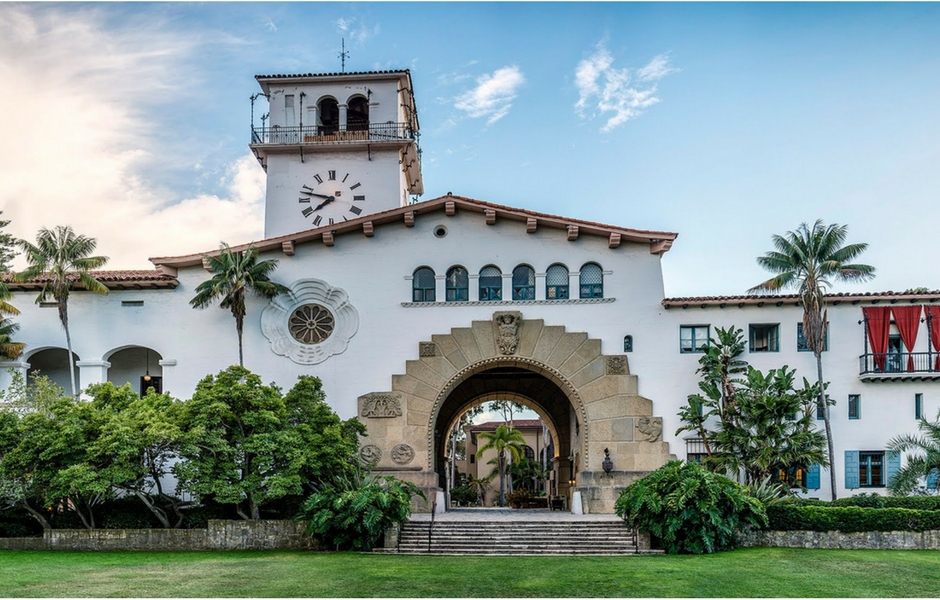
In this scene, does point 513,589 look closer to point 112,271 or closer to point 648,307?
point 648,307

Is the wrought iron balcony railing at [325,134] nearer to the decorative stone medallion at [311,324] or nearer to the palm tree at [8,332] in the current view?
the decorative stone medallion at [311,324]

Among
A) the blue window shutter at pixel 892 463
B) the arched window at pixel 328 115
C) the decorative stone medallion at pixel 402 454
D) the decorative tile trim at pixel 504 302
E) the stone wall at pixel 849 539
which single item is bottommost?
the stone wall at pixel 849 539

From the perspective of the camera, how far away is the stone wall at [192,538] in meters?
26.4

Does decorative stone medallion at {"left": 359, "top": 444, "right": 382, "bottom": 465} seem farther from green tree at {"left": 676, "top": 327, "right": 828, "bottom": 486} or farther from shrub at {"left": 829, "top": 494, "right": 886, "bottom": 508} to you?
shrub at {"left": 829, "top": 494, "right": 886, "bottom": 508}

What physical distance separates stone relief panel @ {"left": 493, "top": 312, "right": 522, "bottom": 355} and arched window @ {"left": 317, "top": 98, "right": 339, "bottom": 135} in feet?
55.8

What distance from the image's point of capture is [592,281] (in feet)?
106

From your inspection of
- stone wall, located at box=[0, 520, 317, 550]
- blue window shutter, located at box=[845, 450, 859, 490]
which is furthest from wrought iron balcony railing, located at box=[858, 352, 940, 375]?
stone wall, located at box=[0, 520, 317, 550]

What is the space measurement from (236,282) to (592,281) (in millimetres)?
12319

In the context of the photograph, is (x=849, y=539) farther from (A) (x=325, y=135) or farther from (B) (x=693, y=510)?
(A) (x=325, y=135)

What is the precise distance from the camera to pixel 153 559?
2398 cm

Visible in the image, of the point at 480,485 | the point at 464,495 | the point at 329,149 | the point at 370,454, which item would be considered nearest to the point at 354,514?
the point at 370,454

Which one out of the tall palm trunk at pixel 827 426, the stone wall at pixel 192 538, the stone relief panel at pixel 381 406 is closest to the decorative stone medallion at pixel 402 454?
the stone relief panel at pixel 381 406

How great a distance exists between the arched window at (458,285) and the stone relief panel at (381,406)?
13.2 feet

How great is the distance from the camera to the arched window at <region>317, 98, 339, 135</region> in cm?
4447
